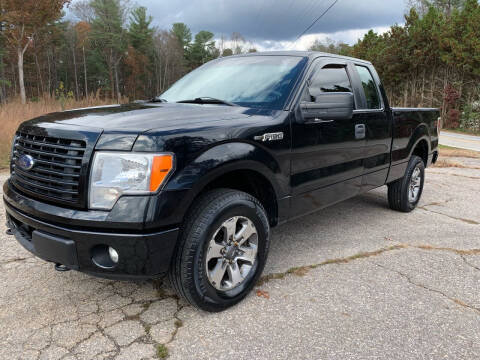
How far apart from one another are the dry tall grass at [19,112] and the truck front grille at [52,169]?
18.4ft

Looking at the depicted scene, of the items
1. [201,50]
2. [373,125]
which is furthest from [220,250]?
[201,50]

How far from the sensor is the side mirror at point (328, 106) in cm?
283

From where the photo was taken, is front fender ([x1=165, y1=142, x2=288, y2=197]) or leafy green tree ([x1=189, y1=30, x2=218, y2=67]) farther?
leafy green tree ([x1=189, y1=30, x2=218, y2=67])

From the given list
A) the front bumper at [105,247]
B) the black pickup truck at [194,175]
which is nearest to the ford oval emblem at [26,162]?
the black pickup truck at [194,175]

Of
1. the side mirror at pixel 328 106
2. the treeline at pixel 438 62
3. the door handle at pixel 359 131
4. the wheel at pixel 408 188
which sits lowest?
the wheel at pixel 408 188

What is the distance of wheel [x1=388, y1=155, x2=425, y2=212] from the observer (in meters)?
4.75

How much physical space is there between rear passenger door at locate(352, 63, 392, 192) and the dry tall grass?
6.57m

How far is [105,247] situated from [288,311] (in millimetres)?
1269

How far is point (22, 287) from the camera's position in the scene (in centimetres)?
274

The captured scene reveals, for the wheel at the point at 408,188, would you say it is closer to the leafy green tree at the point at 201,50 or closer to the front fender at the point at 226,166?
the front fender at the point at 226,166

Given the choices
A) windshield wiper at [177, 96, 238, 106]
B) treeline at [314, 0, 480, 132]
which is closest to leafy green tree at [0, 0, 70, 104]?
windshield wiper at [177, 96, 238, 106]

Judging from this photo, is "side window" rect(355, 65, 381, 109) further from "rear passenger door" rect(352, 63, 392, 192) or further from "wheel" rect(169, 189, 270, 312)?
"wheel" rect(169, 189, 270, 312)

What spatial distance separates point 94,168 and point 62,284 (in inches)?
50.0

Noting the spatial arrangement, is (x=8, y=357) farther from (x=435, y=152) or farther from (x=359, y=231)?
(x=435, y=152)
